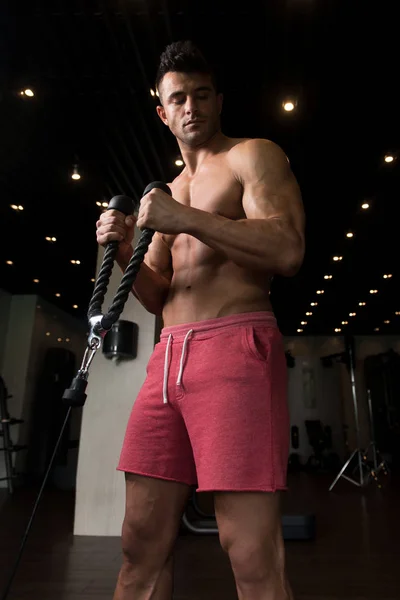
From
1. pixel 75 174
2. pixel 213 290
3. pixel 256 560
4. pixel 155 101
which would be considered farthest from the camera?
pixel 75 174

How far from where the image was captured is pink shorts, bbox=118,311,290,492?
0.81m

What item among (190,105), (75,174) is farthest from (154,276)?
(75,174)

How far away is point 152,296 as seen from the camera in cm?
112

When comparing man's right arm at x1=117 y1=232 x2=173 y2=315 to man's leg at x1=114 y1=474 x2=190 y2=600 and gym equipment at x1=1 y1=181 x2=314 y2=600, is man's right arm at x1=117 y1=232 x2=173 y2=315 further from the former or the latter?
man's leg at x1=114 y1=474 x2=190 y2=600

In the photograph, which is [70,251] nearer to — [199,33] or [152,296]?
[199,33]

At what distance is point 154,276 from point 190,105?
44cm

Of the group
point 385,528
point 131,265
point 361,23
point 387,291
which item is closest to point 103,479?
point 385,528

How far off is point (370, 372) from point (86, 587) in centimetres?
944

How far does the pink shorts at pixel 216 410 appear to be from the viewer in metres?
0.81

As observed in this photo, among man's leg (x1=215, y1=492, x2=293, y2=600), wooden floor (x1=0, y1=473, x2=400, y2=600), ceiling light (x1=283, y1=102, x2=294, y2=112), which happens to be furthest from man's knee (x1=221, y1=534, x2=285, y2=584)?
ceiling light (x1=283, y1=102, x2=294, y2=112)

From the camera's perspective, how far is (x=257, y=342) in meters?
0.92

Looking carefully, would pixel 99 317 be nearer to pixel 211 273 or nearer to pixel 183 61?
pixel 211 273

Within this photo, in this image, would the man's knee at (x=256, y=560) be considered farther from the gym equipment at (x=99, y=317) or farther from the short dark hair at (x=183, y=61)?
the short dark hair at (x=183, y=61)

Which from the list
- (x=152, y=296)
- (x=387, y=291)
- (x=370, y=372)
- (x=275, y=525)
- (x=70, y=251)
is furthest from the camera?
(x=370, y=372)
